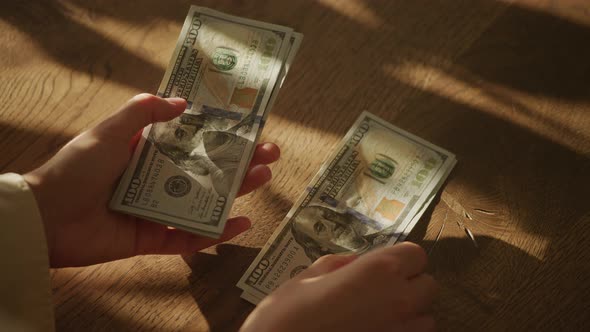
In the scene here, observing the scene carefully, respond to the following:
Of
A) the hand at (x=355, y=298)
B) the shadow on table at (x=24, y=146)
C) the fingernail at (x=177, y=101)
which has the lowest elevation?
the shadow on table at (x=24, y=146)

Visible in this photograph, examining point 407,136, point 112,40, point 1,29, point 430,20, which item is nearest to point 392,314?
point 407,136

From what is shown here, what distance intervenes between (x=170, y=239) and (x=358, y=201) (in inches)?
13.8

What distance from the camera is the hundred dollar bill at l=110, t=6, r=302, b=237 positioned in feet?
3.56

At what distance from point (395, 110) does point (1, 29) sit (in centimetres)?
86

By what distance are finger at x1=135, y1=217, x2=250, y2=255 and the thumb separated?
163 mm

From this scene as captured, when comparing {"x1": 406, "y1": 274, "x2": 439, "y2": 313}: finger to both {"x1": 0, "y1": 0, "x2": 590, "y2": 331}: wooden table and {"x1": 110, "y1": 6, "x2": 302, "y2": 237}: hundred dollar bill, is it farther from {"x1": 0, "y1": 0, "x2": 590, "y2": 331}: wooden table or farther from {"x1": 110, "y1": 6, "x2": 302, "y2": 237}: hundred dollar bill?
{"x1": 110, "y1": 6, "x2": 302, "y2": 237}: hundred dollar bill

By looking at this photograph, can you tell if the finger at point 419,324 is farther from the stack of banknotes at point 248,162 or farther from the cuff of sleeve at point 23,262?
the cuff of sleeve at point 23,262

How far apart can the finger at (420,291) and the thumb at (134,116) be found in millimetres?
509

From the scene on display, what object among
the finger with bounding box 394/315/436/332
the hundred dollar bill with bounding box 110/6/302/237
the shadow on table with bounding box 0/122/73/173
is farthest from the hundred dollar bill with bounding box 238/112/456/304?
the shadow on table with bounding box 0/122/73/173

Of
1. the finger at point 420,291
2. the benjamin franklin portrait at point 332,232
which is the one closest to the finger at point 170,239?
the benjamin franklin portrait at point 332,232

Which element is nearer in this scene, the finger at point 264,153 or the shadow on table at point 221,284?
the shadow on table at point 221,284

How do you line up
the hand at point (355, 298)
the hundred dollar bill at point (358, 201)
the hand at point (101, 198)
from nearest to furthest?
the hand at point (355, 298) < the hand at point (101, 198) < the hundred dollar bill at point (358, 201)

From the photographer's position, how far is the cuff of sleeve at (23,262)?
897mm

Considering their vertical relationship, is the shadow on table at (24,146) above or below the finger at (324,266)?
below
